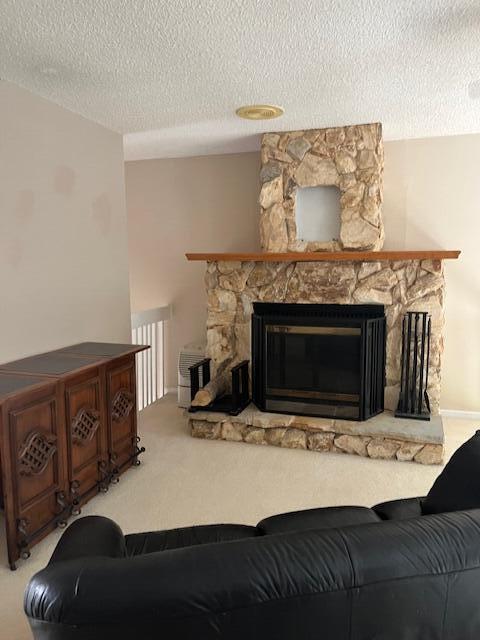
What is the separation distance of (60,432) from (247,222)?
278 centimetres

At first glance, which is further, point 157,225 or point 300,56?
point 157,225

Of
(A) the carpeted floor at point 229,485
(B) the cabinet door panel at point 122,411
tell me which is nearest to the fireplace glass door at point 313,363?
(A) the carpeted floor at point 229,485

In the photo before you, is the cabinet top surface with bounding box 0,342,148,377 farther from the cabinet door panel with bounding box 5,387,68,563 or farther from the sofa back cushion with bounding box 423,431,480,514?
the sofa back cushion with bounding box 423,431,480,514

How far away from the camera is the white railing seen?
14.7ft

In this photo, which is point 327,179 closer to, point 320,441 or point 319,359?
point 319,359

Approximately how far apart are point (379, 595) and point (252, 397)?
320cm

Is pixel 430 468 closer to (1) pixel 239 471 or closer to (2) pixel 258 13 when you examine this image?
(1) pixel 239 471

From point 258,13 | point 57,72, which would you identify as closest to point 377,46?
point 258,13

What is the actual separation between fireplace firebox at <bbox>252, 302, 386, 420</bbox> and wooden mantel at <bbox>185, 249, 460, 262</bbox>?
398 mm

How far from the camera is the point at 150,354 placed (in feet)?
15.7

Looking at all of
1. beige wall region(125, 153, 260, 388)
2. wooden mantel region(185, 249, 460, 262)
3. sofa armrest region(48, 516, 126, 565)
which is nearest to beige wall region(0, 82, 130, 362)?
wooden mantel region(185, 249, 460, 262)

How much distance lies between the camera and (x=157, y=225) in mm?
4910

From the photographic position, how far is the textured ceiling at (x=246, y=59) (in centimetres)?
196

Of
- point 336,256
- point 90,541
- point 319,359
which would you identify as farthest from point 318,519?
point 336,256
